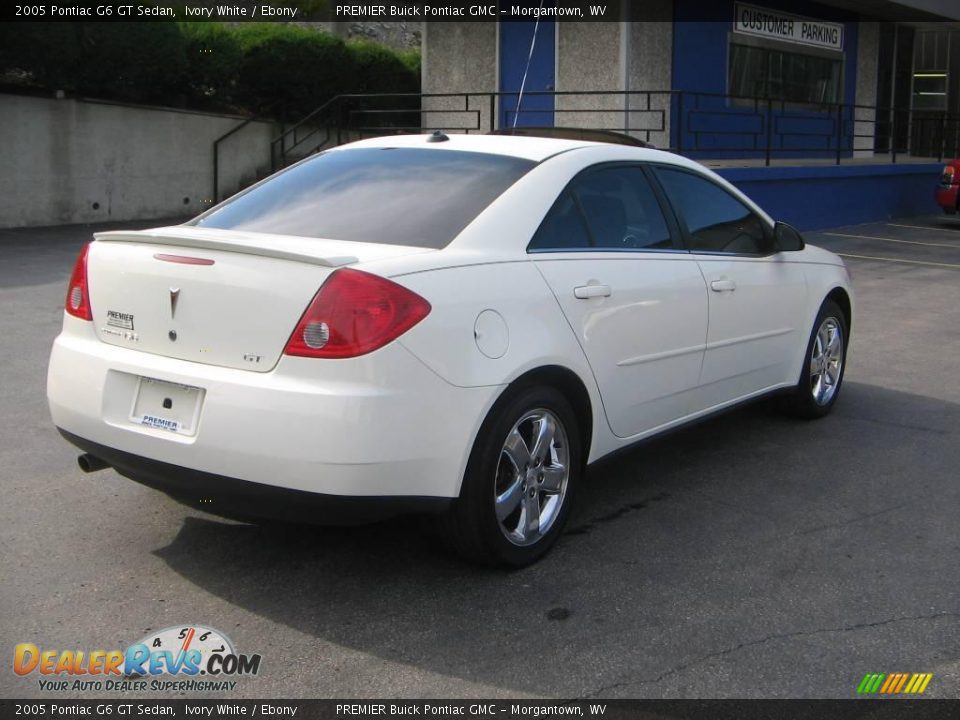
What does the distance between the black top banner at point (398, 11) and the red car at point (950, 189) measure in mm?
4524

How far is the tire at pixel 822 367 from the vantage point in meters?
6.44

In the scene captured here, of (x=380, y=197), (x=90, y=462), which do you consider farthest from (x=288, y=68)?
(x=90, y=462)

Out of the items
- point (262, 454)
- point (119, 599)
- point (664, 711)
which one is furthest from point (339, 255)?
point (664, 711)

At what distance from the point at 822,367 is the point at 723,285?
60.9 inches

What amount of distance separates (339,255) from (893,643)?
221 cm

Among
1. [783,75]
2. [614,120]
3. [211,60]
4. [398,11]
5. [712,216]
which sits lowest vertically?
[712,216]

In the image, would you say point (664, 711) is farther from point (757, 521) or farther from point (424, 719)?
point (757, 521)

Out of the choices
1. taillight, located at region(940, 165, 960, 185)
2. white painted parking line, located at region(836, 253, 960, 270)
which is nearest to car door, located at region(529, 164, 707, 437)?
white painted parking line, located at region(836, 253, 960, 270)

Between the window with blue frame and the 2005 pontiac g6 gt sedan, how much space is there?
15.6 meters

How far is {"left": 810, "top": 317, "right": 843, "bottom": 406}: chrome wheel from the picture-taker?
21.5ft

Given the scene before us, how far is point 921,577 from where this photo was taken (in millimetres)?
4266

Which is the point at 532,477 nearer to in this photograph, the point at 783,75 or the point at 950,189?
the point at 950,189

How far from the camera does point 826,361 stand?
6.71 metres

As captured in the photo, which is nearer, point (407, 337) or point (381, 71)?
point (407, 337)
